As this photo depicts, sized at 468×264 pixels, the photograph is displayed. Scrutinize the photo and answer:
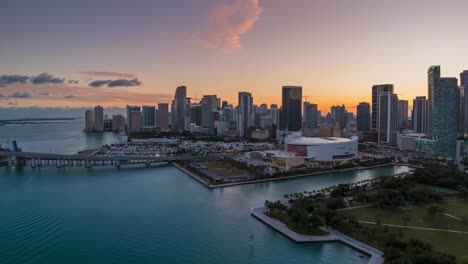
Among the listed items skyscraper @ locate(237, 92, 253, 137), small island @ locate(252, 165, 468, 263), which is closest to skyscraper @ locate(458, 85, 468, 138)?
skyscraper @ locate(237, 92, 253, 137)

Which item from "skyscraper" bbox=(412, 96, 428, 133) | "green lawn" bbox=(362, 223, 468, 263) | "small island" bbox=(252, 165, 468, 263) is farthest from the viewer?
"skyscraper" bbox=(412, 96, 428, 133)

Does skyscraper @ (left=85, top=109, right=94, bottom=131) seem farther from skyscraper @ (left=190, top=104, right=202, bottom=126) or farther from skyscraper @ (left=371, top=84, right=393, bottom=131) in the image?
skyscraper @ (left=371, top=84, right=393, bottom=131)

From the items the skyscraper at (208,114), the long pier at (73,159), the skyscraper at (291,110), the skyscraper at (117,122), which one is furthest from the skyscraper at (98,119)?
the long pier at (73,159)

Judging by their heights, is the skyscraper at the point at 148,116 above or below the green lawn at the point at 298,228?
above

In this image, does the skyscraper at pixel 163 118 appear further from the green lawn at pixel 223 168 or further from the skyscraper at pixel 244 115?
the green lawn at pixel 223 168

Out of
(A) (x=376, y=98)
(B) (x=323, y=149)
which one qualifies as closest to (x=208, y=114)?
(A) (x=376, y=98)

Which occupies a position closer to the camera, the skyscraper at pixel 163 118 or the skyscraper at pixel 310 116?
the skyscraper at pixel 310 116
